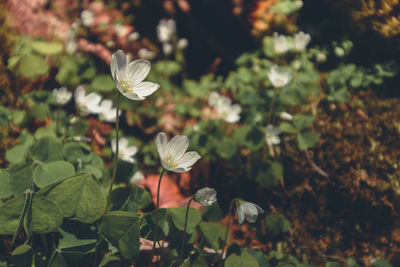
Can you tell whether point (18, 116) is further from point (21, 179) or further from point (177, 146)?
point (177, 146)

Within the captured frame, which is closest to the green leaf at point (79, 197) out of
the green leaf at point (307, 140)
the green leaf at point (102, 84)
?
the green leaf at point (307, 140)

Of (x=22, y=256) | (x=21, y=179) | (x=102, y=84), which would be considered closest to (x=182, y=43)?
(x=102, y=84)

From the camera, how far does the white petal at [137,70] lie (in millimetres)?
1518

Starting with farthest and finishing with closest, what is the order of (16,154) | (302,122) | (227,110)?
1. (227,110)
2. (302,122)
3. (16,154)

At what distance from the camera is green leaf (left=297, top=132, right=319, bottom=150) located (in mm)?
2334

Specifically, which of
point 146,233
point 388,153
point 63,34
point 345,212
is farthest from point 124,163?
point 63,34

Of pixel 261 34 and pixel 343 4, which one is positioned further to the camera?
pixel 261 34

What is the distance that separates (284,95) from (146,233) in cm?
154

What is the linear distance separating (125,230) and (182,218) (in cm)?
31

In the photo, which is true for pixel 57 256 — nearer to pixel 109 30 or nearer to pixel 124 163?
pixel 124 163

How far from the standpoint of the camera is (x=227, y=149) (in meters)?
2.47

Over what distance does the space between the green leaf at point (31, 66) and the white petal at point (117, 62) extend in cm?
157

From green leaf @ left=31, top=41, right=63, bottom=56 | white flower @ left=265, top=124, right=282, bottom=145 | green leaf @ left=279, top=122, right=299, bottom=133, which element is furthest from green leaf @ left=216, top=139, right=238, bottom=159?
green leaf @ left=31, top=41, right=63, bottom=56

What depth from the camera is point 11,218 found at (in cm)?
142
